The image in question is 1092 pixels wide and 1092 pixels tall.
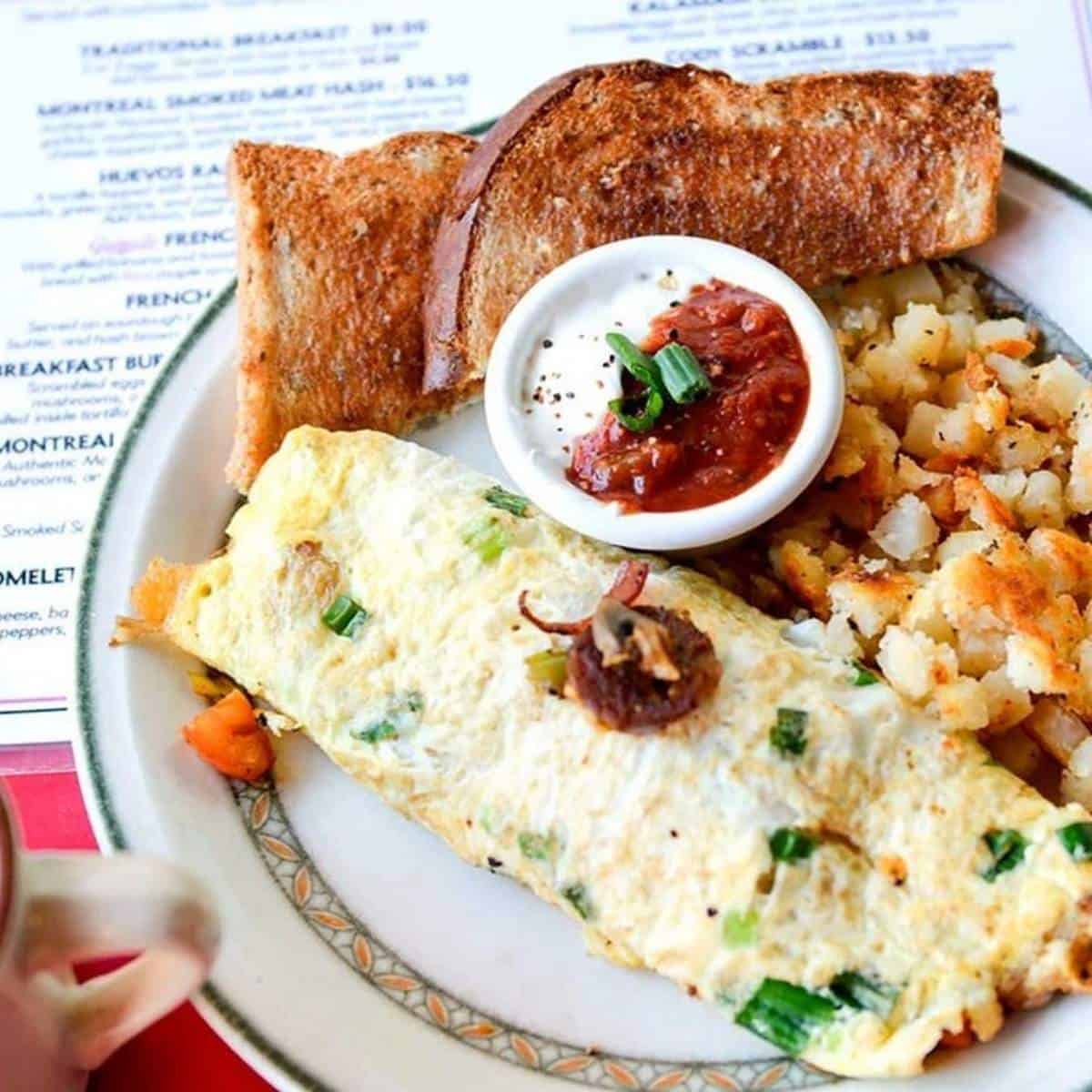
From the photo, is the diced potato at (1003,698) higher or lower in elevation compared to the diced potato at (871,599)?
lower

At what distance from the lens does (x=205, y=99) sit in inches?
154

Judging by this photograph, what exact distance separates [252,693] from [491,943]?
641 mm

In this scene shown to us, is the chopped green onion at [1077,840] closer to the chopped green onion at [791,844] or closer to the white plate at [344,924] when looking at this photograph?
the white plate at [344,924]

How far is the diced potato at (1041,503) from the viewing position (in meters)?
2.65

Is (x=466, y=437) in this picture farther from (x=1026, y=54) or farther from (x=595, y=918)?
(x=1026, y=54)

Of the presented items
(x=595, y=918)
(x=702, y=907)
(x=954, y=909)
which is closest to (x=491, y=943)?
(x=595, y=918)

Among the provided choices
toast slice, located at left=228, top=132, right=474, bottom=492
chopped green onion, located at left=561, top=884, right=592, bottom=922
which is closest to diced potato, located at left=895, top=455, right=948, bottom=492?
toast slice, located at left=228, top=132, right=474, bottom=492

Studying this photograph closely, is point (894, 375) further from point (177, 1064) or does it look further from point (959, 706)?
point (177, 1064)

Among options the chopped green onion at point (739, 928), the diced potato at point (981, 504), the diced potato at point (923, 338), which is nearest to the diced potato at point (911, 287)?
the diced potato at point (923, 338)

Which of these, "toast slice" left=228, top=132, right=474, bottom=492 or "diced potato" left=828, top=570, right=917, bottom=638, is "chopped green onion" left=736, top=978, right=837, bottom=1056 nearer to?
"diced potato" left=828, top=570, right=917, bottom=638

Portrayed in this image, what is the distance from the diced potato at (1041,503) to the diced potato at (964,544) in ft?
0.45

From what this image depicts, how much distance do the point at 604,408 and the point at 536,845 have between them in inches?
32.7

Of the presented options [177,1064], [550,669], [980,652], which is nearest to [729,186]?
[980,652]

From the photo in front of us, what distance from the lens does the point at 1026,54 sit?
374cm
